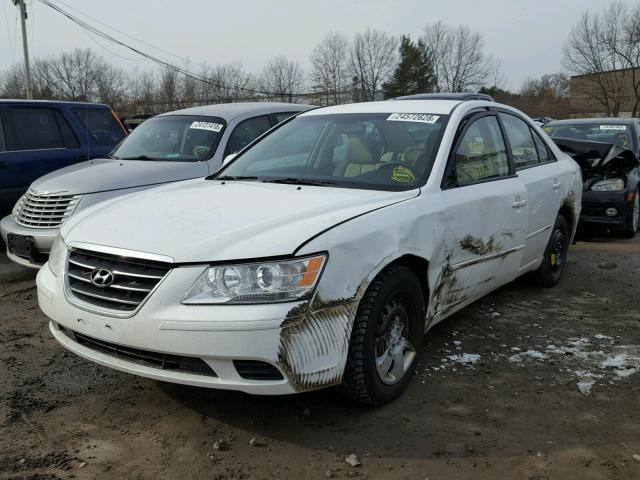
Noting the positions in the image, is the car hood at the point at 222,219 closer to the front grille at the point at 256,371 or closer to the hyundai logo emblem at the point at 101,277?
the hyundai logo emblem at the point at 101,277

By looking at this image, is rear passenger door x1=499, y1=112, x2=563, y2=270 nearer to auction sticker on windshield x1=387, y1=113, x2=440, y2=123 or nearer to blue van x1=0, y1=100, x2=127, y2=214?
auction sticker on windshield x1=387, y1=113, x2=440, y2=123

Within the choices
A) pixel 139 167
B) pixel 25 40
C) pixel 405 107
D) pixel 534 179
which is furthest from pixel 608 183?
pixel 25 40

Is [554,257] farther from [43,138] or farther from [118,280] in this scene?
[43,138]

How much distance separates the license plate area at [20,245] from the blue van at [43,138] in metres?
1.42

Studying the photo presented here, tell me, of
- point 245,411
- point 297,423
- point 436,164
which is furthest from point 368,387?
point 436,164

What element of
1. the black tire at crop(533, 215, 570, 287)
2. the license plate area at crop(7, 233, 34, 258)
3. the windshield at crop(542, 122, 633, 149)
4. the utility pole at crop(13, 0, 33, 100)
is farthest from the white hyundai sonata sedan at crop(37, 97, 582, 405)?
the utility pole at crop(13, 0, 33, 100)

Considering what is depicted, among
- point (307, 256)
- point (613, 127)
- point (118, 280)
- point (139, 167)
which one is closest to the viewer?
point (307, 256)

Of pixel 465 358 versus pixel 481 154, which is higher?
pixel 481 154

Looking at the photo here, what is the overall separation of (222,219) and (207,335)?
659 mm

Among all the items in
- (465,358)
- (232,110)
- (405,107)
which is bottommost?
(465,358)

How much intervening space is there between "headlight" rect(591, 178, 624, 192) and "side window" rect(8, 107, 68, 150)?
6.86 m

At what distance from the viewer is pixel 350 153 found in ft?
12.6

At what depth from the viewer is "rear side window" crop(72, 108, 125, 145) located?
25.0ft

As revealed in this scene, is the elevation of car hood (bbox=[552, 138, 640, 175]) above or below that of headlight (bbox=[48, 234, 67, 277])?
above
